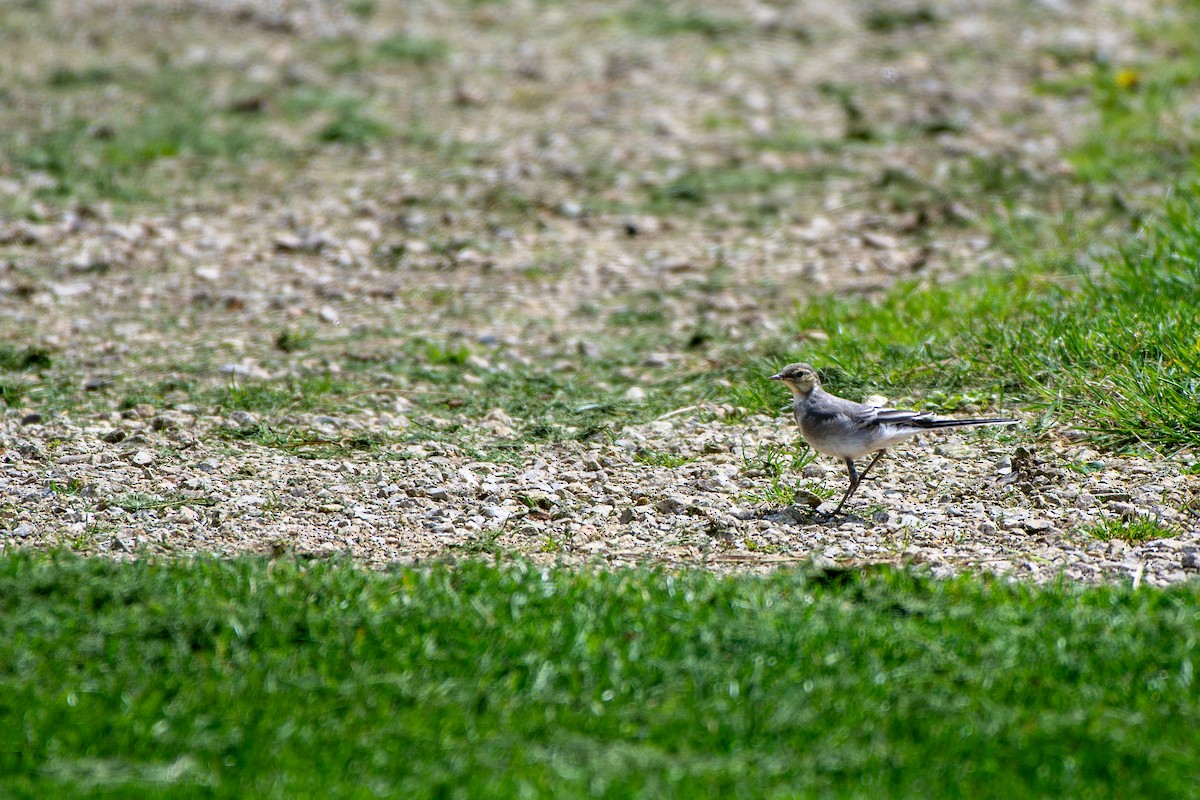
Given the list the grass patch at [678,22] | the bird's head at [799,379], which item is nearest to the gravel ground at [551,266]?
the grass patch at [678,22]

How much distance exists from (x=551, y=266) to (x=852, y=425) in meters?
3.51

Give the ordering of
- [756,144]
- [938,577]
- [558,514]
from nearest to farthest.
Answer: [938,577] < [558,514] < [756,144]

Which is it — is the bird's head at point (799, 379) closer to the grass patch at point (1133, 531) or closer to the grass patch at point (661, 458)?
the grass patch at point (661, 458)

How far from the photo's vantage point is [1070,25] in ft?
40.5

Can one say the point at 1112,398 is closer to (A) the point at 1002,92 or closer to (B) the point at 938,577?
(B) the point at 938,577

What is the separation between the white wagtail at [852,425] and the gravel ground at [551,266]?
0.28 metres

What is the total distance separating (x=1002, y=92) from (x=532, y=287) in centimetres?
482

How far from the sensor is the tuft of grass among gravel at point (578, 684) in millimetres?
3838

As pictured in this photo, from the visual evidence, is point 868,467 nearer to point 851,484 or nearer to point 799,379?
point 851,484

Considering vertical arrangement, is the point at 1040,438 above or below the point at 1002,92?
below

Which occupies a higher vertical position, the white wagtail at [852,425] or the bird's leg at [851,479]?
the white wagtail at [852,425]

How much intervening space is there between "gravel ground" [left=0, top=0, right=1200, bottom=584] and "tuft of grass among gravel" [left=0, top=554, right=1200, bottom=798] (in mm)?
525

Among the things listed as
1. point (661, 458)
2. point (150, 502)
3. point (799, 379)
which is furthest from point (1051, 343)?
point (150, 502)

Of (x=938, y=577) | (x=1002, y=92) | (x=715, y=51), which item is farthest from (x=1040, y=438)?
(x=715, y=51)
